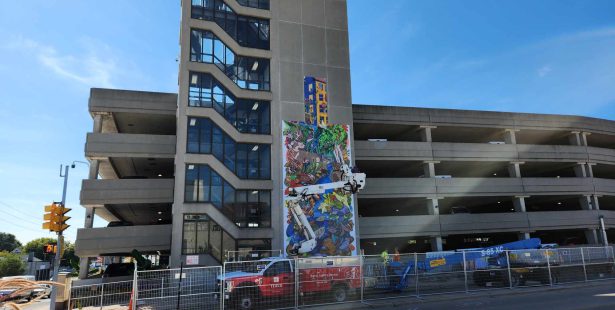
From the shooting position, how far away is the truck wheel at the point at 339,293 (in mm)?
17188

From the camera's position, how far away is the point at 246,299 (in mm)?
15727

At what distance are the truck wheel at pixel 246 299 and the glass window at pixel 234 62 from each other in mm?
19663

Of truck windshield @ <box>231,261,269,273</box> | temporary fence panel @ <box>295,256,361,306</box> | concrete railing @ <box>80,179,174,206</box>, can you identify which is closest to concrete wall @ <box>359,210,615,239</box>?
concrete railing @ <box>80,179,174,206</box>

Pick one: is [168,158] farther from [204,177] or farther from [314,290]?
[314,290]

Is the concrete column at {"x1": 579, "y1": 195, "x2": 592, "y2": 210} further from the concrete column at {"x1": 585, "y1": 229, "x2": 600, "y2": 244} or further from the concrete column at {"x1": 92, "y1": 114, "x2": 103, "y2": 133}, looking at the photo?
→ the concrete column at {"x1": 92, "y1": 114, "x2": 103, "y2": 133}

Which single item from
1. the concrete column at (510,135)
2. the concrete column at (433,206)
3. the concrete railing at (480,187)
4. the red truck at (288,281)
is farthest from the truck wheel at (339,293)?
A: the concrete column at (510,135)

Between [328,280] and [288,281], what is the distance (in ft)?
5.33

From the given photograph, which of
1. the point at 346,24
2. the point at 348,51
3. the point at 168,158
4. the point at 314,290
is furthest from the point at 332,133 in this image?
the point at 314,290

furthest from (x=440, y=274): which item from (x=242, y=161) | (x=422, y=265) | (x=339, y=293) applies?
(x=242, y=161)

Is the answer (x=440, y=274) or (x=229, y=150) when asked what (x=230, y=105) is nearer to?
(x=229, y=150)

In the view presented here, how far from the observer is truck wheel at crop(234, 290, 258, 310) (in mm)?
15586

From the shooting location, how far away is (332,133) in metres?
33.4

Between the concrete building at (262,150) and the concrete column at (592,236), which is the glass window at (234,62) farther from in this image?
the concrete column at (592,236)

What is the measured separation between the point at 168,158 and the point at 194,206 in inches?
221
